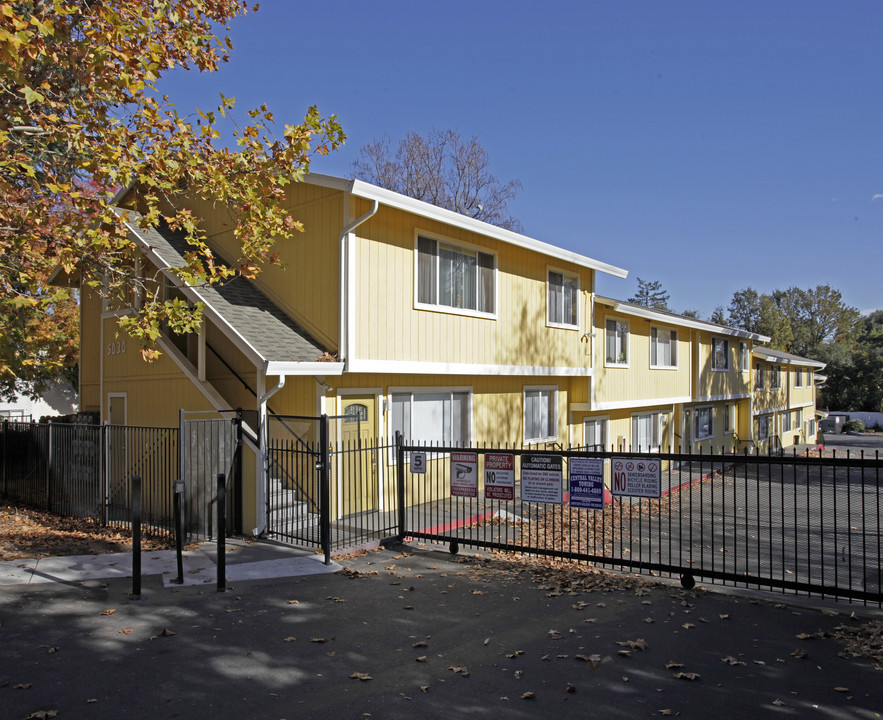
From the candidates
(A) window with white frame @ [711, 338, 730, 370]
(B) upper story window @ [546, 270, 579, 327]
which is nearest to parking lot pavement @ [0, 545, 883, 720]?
(B) upper story window @ [546, 270, 579, 327]

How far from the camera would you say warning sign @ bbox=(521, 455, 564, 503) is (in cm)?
940

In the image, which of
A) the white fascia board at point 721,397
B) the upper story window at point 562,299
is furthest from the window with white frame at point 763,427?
the upper story window at point 562,299

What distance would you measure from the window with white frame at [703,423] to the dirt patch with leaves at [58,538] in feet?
81.7

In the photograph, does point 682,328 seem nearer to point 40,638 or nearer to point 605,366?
point 605,366

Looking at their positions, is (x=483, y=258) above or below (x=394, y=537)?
above

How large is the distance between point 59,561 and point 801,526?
1533 cm

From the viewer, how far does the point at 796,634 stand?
257 inches

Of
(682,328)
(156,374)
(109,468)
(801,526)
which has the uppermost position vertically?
(682,328)

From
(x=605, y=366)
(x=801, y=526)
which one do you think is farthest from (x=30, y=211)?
(x=801, y=526)

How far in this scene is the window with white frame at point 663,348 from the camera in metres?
24.7

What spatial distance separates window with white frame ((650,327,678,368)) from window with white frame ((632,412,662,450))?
2.09m

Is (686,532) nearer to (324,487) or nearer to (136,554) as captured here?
(324,487)

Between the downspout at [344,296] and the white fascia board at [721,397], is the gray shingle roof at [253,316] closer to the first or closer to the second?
the downspout at [344,296]

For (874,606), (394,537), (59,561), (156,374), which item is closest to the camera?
(874,606)
